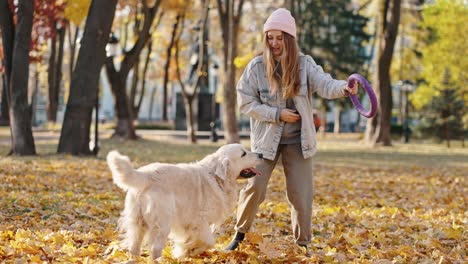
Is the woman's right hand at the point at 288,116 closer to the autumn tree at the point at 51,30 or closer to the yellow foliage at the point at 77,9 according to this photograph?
the yellow foliage at the point at 77,9

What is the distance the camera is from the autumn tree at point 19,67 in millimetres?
17969

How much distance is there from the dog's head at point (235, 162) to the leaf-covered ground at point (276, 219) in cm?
61

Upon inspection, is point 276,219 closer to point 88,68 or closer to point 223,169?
point 223,169

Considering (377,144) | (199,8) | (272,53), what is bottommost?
(377,144)

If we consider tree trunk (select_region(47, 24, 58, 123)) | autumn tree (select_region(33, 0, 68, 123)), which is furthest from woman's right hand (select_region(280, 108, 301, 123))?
tree trunk (select_region(47, 24, 58, 123))

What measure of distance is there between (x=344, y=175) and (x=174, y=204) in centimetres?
1218

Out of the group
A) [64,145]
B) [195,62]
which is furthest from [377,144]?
[64,145]

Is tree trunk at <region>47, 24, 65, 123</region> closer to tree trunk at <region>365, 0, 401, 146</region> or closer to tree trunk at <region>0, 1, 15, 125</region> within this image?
tree trunk at <region>365, 0, 401, 146</region>

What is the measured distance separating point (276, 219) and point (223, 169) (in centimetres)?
349

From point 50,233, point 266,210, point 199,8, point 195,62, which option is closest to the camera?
point 50,233

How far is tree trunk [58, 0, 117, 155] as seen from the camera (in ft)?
59.3

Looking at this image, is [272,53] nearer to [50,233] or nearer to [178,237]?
[178,237]

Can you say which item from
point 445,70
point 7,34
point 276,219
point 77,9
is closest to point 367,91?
point 276,219

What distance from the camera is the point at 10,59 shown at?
1839 centimetres
